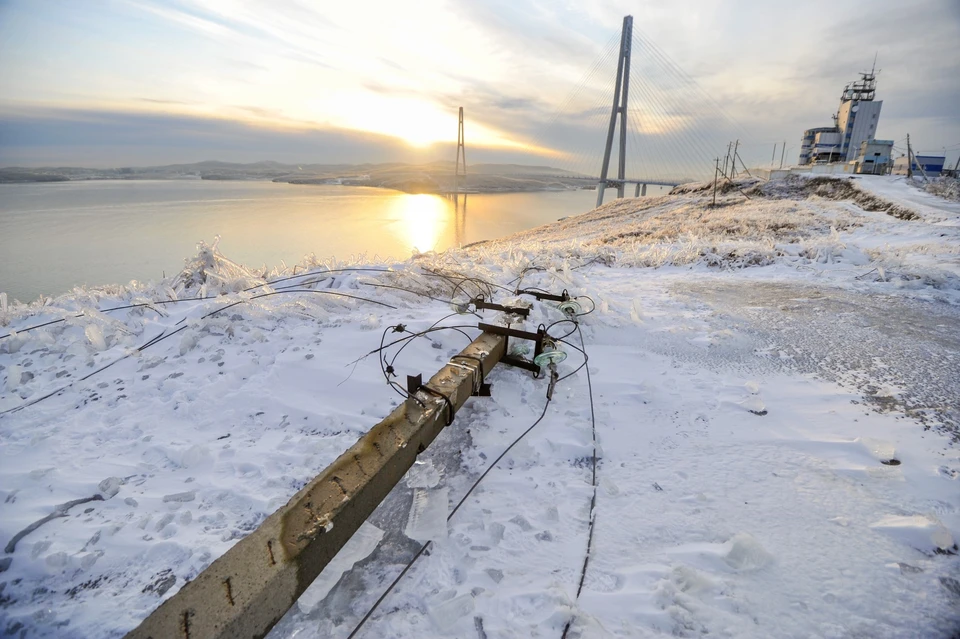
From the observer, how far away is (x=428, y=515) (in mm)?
1783

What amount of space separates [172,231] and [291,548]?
1876 centimetres

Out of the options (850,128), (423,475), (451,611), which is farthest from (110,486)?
(850,128)

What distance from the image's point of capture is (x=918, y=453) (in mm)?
2041

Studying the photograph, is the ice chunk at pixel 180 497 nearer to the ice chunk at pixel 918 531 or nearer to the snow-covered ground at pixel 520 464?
the snow-covered ground at pixel 520 464

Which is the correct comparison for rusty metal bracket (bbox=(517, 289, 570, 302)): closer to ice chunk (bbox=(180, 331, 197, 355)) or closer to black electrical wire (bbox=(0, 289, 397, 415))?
black electrical wire (bbox=(0, 289, 397, 415))

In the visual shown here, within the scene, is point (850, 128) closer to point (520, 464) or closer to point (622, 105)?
point (622, 105)

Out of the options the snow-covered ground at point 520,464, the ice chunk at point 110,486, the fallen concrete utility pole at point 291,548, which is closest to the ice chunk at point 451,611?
the snow-covered ground at point 520,464

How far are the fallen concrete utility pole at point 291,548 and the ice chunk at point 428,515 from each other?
0.19 m

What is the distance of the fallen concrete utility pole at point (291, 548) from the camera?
3.44 ft

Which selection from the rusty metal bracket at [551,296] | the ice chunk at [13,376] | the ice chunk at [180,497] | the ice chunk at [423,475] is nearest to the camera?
the ice chunk at [180,497]

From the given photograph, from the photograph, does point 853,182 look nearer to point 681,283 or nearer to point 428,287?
point 681,283

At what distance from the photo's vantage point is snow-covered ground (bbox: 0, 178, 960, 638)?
1402mm

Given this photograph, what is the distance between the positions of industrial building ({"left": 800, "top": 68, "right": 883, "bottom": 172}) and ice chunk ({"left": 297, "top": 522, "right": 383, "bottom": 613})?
137ft

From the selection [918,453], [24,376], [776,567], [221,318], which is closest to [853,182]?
[918,453]
